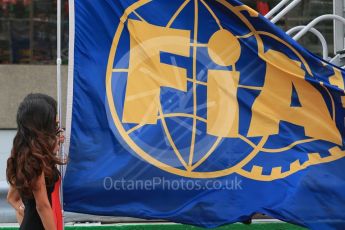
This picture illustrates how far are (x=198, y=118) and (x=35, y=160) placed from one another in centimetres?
126

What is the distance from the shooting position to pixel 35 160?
364 cm

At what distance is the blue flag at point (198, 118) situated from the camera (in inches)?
171

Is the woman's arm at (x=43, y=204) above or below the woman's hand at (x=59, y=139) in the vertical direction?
below

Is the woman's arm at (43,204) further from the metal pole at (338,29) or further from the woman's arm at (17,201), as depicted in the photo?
the metal pole at (338,29)

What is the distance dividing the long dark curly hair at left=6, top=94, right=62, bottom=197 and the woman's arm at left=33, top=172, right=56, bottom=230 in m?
0.03

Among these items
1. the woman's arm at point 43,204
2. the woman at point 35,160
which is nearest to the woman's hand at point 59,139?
the woman at point 35,160

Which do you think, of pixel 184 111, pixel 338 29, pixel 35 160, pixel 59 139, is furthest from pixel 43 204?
pixel 338 29

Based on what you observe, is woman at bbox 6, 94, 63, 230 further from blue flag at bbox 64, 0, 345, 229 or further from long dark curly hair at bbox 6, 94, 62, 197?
blue flag at bbox 64, 0, 345, 229

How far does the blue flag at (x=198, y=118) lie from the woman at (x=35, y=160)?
519mm

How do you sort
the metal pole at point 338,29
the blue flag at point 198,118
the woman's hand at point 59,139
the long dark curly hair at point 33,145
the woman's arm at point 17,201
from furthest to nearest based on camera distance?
the metal pole at point 338,29 < the blue flag at point 198,118 < the woman's arm at point 17,201 < the woman's hand at point 59,139 < the long dark curly hair at point 33,145

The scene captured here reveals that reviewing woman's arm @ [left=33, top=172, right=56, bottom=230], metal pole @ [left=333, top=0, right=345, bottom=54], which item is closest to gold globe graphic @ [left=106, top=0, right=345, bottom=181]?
woman's arm @ [left=33, top=172, right=56, bottom=230]

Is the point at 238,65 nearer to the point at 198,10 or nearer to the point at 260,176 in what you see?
the point at 198,10

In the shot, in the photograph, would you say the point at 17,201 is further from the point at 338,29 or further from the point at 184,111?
the point at 338,29

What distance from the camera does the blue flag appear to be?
4.34 m
